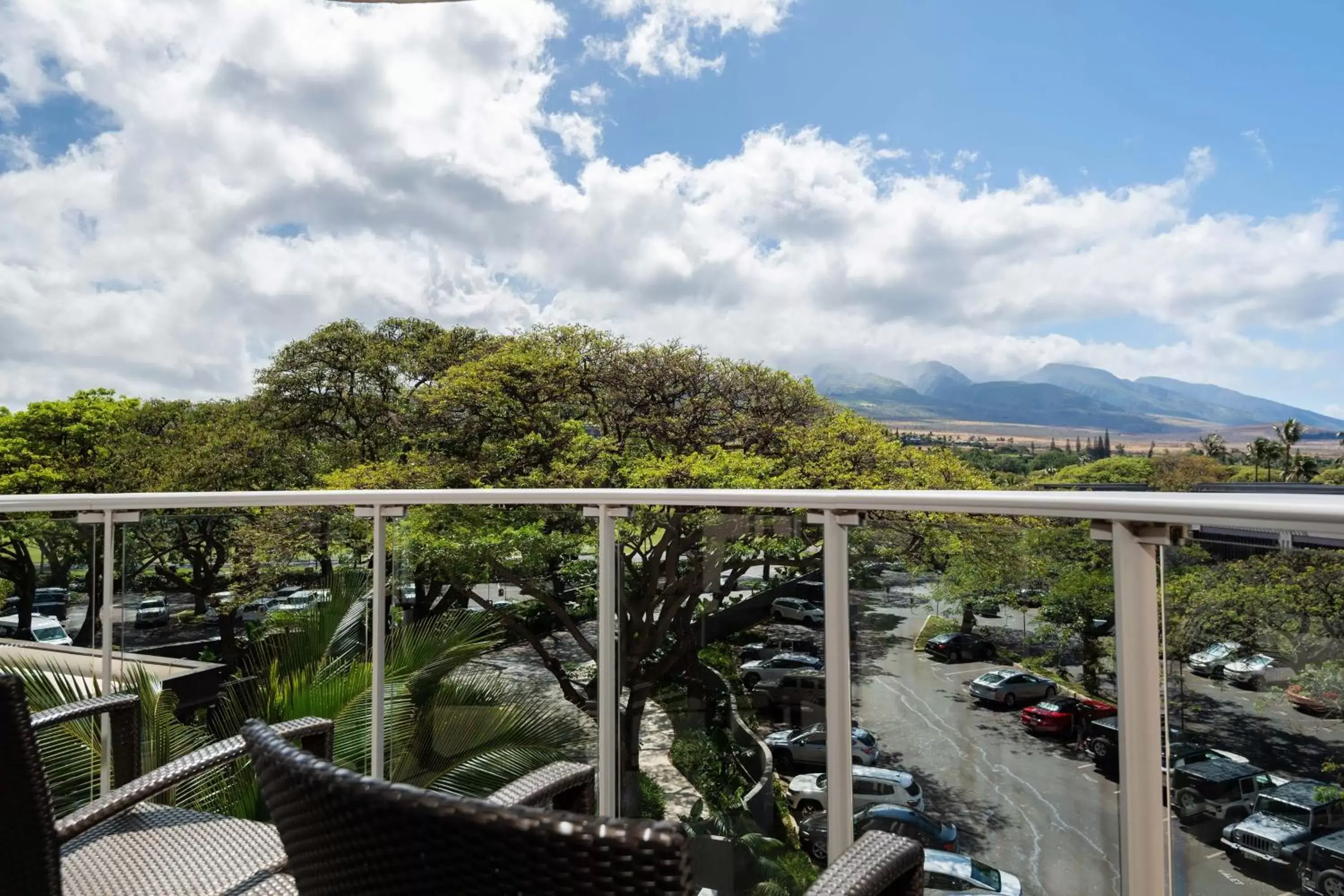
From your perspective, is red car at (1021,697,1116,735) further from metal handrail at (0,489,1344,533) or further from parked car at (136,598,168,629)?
parked car at (136,598,168,629)

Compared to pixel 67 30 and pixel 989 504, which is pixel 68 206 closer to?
pixel 67 30

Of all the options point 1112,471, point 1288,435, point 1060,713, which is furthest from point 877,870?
point 1288,435

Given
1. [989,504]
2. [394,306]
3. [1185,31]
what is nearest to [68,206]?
[394,306]

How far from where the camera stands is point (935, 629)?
5.72 ft

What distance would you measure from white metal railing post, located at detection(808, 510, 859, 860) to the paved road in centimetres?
3

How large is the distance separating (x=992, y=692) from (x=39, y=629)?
297 centimetres

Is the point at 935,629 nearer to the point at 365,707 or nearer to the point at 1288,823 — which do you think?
the point at 1288,823

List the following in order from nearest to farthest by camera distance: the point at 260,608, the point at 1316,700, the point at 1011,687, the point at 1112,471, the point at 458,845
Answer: the point at 458,845, the point at 1316,700, the point at 1011,687, the point at 260,608, the point at 1112,471

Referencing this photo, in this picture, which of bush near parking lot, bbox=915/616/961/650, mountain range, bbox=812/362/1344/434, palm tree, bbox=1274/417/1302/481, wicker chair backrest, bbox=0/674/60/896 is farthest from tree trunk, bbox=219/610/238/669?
palm tree, bbox=1274/417/1302/481

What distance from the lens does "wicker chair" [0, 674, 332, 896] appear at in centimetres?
120

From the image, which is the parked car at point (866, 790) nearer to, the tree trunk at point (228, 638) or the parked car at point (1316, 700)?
the parked car at point (1316, 700)

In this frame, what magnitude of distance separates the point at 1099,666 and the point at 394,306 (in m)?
33.8

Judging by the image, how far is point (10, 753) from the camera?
118 centimetres

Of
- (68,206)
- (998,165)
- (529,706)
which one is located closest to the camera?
(529,706)
